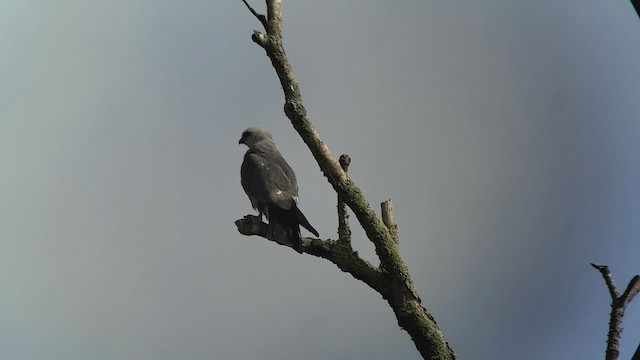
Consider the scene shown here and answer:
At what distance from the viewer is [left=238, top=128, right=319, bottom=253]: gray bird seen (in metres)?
6.02

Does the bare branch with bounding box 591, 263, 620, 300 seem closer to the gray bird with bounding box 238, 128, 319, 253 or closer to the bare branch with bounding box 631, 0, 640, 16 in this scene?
the bare branch with bounding box 631, 0, 640, 16

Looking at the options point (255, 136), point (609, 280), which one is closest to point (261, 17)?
point (609, 280)

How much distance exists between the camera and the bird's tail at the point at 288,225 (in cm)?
574

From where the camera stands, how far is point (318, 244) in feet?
17.7

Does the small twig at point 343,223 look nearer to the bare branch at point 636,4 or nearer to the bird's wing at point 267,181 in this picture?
the bird's wing at point 267,181

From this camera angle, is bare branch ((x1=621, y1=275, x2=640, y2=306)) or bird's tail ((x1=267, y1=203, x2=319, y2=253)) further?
bird's tail ((x1=267, y1=203, x2=319, y2=253))

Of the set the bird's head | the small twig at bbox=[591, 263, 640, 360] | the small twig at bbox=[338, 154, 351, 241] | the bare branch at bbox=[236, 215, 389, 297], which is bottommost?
the small twig at bbox=[591, 263, 640, 360]

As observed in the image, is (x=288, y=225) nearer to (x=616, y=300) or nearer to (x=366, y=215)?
(x=366, y=215)

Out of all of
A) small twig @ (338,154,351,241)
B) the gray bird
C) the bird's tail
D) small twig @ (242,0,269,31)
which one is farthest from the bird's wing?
small twig @ (242,0,269,31)

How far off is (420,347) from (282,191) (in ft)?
9.43

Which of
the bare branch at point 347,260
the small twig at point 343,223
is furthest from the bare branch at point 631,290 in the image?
the small twig at point 343,223

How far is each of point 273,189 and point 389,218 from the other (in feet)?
6.83

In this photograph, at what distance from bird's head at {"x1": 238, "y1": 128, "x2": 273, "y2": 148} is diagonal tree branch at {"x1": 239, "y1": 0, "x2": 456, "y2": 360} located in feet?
13.2

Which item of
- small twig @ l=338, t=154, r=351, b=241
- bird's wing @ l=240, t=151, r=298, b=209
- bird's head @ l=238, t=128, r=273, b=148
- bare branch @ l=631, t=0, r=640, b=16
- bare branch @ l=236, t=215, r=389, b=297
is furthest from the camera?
bird's head @ l=238, t=128, r=273, b=148
